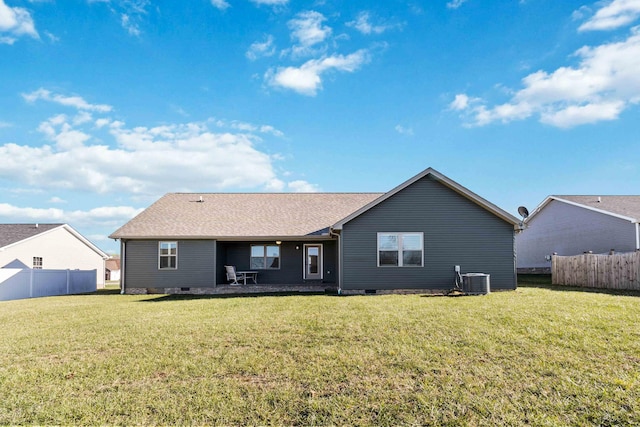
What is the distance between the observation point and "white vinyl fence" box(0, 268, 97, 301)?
18.8 m

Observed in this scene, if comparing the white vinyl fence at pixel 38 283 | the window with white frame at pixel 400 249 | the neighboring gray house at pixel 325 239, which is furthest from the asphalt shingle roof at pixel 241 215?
the white vinyl fence at pixel 38 283

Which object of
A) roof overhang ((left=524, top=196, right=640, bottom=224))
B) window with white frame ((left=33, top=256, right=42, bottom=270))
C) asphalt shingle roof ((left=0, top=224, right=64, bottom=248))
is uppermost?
Result: roof overhang ((left=524, top=196, right=640, bottom=224))

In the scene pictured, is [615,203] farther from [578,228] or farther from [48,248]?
[48,248]

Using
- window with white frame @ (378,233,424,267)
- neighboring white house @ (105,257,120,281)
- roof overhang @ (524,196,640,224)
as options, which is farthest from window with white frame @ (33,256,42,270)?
neighboring white house @ (105,257,120,281)

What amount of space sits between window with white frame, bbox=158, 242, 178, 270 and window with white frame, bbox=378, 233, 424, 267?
8996 mm

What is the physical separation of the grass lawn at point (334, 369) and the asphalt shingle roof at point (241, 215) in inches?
330

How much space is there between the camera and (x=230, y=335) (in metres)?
7.98

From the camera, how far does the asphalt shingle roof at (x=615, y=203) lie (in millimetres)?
22048

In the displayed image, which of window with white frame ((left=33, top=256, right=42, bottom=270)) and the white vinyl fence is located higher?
window with white frame ((left=33, top=256, right=42, bottom=270))

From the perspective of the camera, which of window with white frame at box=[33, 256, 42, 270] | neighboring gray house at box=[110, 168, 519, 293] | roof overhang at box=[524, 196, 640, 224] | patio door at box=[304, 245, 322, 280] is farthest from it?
window with white frame at box=[33, 256, 42, 270]

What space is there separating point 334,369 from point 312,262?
13609 millimetres

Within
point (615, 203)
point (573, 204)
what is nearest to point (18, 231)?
point (573, 204)

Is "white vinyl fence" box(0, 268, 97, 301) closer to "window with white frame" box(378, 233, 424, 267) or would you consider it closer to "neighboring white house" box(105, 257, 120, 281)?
"window with white frame" box(378, 233, 424, 267)

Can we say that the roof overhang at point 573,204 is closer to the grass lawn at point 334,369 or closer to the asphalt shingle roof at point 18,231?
the grass lawn at point 334,369
